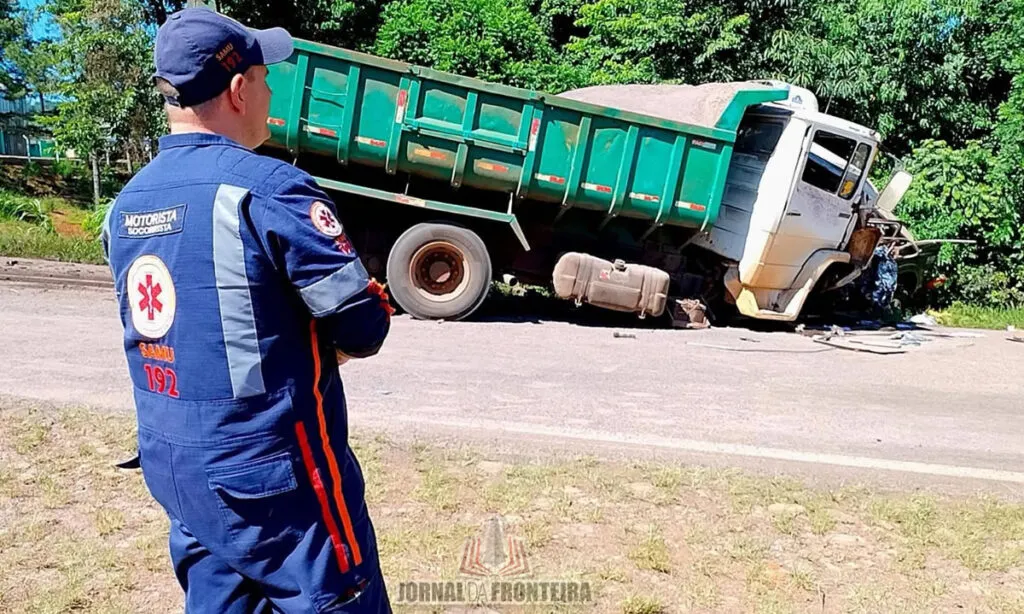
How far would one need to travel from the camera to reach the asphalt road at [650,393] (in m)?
4.79

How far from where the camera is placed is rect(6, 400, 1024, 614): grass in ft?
9.93

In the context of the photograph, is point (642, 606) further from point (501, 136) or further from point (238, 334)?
point (501, 136)

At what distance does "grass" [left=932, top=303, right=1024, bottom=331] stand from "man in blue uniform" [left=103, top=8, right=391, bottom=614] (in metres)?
12.3

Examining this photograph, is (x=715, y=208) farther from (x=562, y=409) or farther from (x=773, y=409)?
(x=562, y=409)

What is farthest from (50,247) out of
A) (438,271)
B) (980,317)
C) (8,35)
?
(8,35)

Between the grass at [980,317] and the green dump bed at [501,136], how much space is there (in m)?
5.53

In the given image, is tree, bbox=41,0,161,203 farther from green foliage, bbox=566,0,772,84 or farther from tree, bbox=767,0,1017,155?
tree, bbox=767,0,1017,155

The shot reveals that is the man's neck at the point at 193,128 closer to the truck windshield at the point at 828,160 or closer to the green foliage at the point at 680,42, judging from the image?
the truck windshield at the point at 828,160

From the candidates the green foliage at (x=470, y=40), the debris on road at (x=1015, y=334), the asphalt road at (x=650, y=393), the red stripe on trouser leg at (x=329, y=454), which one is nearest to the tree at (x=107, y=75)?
the green foliage at (x=470, y=40)

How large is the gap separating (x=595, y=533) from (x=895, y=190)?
777 centimetres

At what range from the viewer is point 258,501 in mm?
1578

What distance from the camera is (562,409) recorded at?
5.52m

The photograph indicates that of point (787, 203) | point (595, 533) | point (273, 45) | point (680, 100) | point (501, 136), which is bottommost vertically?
point (595, 533)

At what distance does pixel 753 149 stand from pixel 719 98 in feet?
2.45
